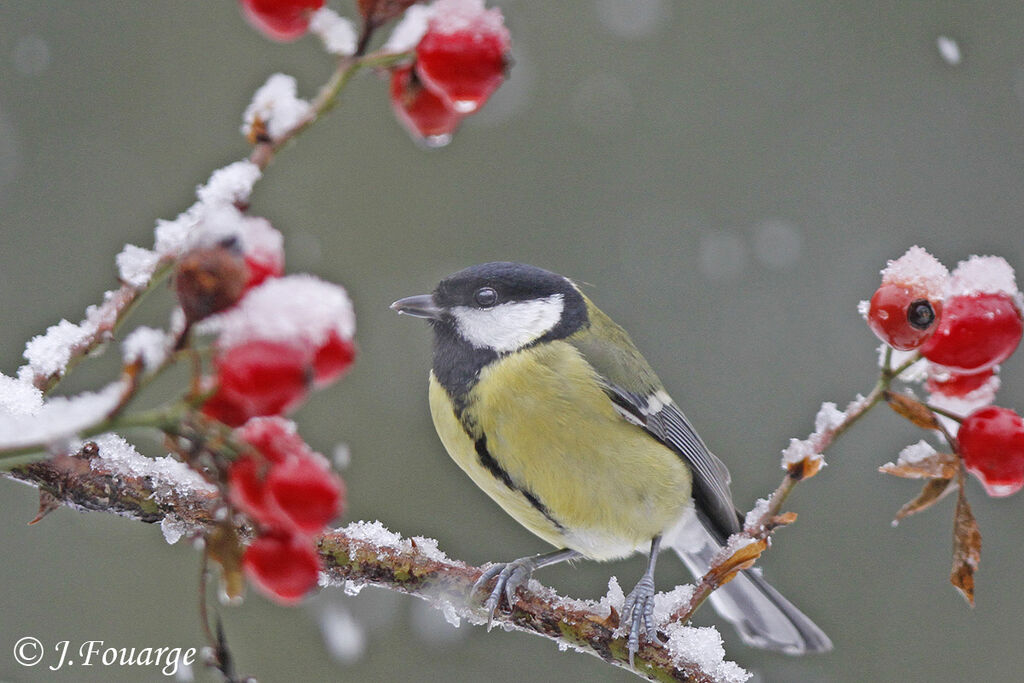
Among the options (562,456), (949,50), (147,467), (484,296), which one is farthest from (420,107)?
(949,50)

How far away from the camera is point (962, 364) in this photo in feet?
2.87

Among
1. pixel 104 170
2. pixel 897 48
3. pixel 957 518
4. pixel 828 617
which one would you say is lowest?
pixel 828 617

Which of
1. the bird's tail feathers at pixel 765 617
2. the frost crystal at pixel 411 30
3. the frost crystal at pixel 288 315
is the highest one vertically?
the frost crystal at pixel 411 30

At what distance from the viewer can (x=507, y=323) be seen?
Answer: 69.5 inches

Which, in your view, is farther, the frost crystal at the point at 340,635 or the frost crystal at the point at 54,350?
the frost crystal at the point at 340,635

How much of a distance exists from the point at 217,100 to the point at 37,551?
203 centimetres

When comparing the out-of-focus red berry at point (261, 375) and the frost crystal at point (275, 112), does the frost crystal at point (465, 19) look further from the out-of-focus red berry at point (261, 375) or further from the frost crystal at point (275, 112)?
the out-of-focus red berry at point (261, 375)

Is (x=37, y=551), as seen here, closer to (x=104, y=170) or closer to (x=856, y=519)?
(x=104, y=170)

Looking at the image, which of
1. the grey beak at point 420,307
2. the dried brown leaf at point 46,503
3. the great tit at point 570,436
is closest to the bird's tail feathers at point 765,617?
the great tit at point 570,436

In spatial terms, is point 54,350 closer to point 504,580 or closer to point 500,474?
point 504,580

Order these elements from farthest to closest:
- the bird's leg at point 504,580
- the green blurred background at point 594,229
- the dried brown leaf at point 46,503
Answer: the green blurred background at point 594,229
the bird's leg at point 504,580
the dried brown leaf at point 46,503

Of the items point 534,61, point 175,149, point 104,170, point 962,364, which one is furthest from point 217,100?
point 962,364

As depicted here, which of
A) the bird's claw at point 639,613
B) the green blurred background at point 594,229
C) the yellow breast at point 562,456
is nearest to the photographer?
the bird's claw at point 639,613

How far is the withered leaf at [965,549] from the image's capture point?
2.73ft
